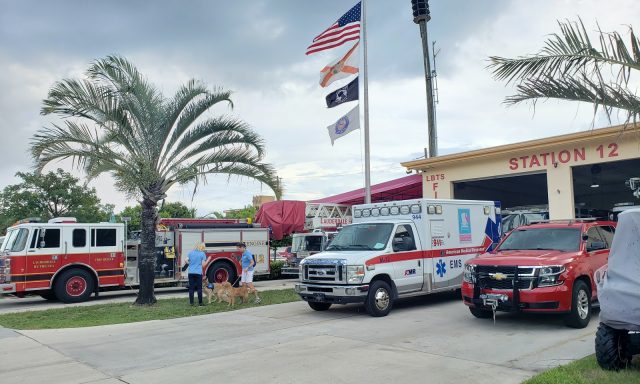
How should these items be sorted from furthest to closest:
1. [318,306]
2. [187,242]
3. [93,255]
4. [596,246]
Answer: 1. [187,242]
2. [93,255]
3. [318,306]
4. [596,246]

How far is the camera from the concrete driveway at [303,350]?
684cm

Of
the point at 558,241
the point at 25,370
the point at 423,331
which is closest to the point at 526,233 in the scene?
the point at 558,241

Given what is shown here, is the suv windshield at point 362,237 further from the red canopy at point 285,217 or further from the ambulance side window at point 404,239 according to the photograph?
the red canopy at point 285,217

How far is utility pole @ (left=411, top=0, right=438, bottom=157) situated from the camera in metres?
26.5

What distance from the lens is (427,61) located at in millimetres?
27203

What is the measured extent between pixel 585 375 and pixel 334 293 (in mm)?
5879

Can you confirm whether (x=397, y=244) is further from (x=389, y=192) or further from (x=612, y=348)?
(x=389, y=192)

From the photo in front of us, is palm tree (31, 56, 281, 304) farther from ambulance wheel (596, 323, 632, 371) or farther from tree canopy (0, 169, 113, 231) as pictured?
tree canopy (0, 169, 113, 231)

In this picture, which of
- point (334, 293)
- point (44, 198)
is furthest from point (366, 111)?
point (44, 198)

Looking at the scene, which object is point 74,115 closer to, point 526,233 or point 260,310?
point 260,310

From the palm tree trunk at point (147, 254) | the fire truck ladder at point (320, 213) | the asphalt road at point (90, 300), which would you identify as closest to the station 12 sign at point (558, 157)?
the fire truck ladder at point (320, 213)

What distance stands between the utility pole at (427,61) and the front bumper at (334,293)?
16024 mm

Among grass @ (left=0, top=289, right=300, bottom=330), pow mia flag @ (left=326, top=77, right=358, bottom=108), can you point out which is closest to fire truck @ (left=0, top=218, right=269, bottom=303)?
grass @ (left=0, top=289, right=300, bottom=330)

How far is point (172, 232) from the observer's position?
60.9 ft
